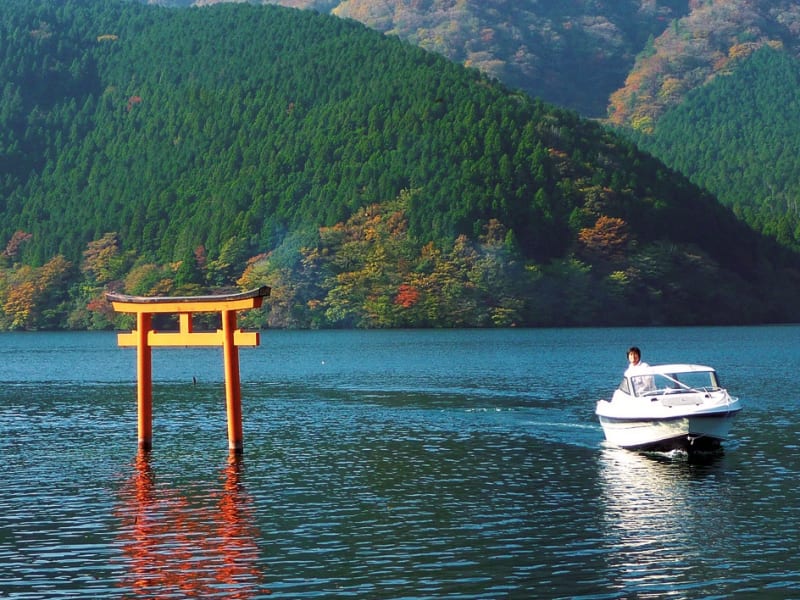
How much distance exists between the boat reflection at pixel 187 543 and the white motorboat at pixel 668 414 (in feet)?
46.3

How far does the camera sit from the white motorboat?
44.5 m

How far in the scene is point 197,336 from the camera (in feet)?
147

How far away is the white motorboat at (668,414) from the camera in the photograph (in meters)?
44.5

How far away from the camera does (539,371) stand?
317 feet

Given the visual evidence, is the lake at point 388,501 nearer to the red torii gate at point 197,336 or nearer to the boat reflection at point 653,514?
the boat reflection at point 653,514

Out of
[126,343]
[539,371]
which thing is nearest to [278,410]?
[126,343]

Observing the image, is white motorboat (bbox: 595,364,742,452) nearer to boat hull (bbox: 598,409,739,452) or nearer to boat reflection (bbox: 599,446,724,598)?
boat hull (bbox: 598,409,739,452)

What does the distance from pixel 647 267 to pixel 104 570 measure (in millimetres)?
177087

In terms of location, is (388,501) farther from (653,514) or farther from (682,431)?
(682,431)

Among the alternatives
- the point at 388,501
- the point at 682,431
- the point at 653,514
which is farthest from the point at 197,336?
the point at 653,514

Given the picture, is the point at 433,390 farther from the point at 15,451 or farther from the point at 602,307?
the point at 602,307

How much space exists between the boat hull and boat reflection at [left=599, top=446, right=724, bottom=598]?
0.45 m

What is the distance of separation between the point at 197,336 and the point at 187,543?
14.8 m

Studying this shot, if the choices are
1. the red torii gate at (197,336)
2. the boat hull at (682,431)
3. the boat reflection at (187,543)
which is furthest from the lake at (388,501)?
the red torii gate at (197,336)
